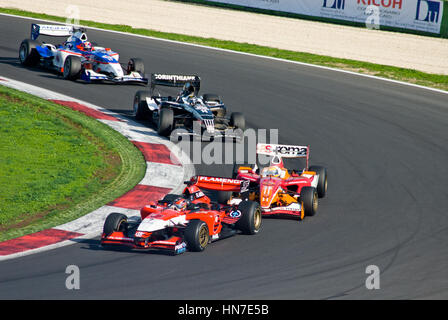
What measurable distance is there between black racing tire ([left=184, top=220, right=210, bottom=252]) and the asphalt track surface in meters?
0.16

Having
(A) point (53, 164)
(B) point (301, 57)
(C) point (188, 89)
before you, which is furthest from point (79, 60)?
(B) point (301, 57)

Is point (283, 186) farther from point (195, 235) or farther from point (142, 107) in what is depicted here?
point (142, 107)

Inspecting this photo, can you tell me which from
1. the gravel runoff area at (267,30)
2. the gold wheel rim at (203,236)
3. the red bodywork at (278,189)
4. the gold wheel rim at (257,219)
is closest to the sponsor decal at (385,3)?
the gravel runoff area at (267,30)

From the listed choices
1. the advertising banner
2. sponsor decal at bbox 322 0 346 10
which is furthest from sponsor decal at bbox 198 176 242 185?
sponsor decal at bbox 322 0 346 10

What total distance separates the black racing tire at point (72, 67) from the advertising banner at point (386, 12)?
21.1m

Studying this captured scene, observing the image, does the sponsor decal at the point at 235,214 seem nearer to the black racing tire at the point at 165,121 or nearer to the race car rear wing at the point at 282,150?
the race car rear wing at the point at 282,150

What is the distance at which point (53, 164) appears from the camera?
18.3m

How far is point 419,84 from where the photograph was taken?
1209 inches

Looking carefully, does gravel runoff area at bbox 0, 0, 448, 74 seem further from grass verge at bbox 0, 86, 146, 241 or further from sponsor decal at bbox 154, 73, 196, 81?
grass verge at bbox 0, 86, 146, 241


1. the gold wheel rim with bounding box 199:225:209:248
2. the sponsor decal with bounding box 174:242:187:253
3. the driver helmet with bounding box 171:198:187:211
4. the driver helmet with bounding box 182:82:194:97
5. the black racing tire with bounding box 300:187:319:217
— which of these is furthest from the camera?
the driver helmet with bounding box 182:82:194:97

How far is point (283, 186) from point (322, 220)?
1158 millimetres

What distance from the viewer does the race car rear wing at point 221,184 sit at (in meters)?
15.4

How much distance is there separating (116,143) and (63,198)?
4.52 m

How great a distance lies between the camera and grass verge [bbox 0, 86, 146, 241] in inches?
600
